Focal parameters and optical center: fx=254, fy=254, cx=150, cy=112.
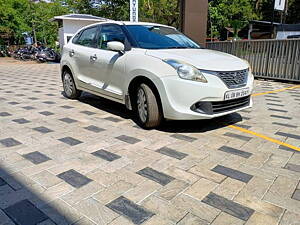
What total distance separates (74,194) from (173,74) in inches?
72.9

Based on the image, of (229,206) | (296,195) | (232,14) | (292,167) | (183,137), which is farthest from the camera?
(232,14)

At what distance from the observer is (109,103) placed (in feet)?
17.8

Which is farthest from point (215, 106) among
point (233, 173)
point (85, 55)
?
point (85, 55)

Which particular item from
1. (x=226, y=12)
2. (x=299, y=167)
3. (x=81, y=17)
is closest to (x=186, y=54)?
(x=299, y=167)

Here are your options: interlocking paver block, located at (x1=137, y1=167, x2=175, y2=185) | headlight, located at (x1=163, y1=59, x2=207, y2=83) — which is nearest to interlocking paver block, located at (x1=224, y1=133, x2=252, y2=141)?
headlight, located at (x1=163, y1=59, x2=207, y2=83)

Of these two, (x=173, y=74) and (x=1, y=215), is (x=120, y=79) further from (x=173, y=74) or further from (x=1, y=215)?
(x=1, y=215)

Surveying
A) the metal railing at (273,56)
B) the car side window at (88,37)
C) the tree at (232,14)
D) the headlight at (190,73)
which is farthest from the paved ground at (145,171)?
the tree at (232,14)

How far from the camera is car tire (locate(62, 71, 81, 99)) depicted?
215 inches

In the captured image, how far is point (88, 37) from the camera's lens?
487 cm

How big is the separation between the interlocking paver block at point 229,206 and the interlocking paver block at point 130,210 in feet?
1.67

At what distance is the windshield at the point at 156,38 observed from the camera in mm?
3869

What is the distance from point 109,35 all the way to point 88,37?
0.77m

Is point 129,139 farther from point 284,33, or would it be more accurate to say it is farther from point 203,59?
point 284,33

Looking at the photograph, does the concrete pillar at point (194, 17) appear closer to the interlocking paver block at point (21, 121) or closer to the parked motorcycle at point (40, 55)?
the interlocking paver block at point (21, 121)
